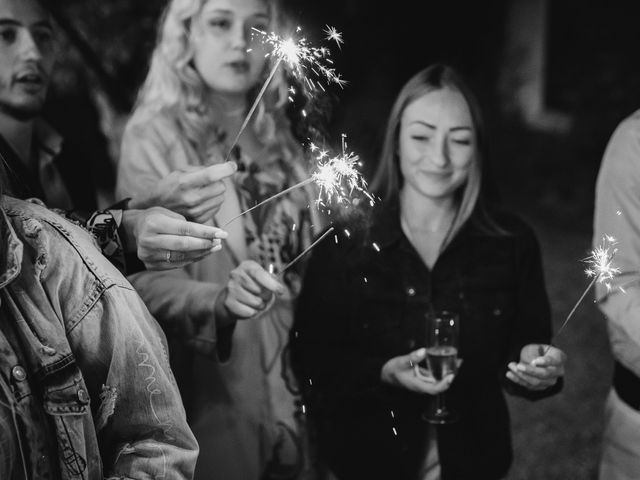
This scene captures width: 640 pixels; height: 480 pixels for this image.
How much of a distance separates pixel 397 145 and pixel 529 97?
1.59 ft

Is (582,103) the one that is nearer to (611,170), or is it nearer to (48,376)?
(611,170)

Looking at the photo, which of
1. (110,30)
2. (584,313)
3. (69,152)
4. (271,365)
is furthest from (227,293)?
(584,313)

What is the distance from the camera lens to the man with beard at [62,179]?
168 centimetres

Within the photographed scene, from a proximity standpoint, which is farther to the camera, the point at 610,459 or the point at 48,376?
the point at 610,459

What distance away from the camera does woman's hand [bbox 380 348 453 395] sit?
1.84 metres

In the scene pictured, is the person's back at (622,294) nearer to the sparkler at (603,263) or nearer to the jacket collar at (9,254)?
the sparkler at (603,263)

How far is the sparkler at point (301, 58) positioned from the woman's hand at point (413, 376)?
69cm

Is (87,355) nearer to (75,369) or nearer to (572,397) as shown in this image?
(75,369)

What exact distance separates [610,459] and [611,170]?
2.64 ft

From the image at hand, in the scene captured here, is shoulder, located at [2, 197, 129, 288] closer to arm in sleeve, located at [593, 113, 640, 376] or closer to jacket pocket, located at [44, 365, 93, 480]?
jacket pocket, located at [44, 365, 93, 480]

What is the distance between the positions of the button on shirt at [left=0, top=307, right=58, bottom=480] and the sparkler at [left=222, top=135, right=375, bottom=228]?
2.15ft

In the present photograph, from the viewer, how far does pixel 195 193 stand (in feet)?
5.73

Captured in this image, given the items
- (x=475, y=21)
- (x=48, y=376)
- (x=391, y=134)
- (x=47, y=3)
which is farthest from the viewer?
(x=475, y=21)

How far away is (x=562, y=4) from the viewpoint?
2.18 metres
